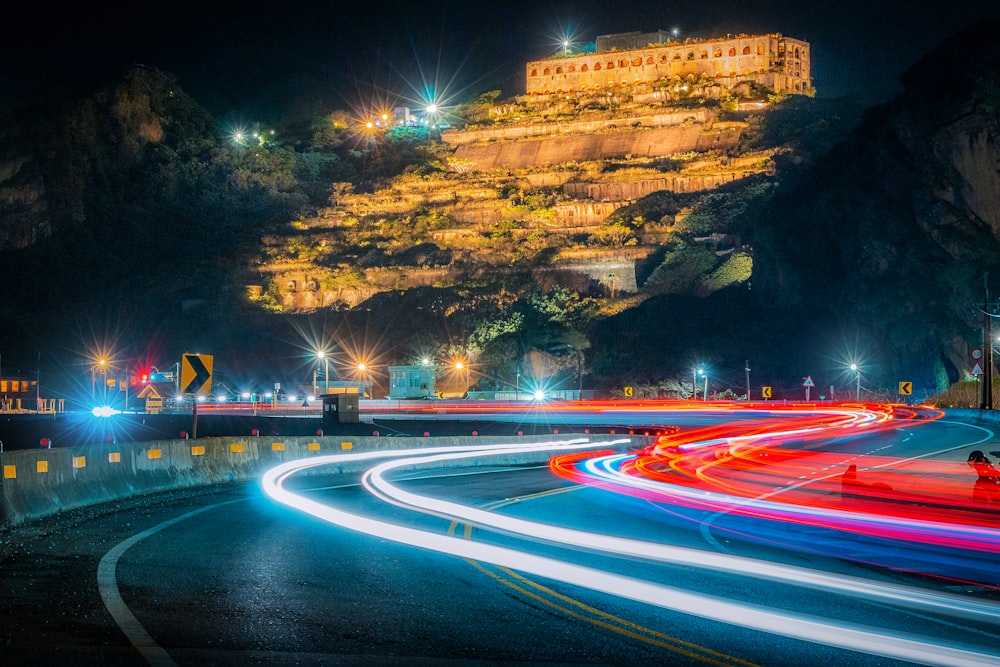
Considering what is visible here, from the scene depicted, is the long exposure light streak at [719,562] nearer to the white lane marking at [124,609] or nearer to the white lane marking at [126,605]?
the white lane marking at [126,605]

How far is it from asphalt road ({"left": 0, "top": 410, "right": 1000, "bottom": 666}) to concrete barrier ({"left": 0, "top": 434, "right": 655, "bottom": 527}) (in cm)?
73

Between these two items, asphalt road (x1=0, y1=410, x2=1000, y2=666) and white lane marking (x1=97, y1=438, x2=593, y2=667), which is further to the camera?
asphalt road (x1=0, y1=410, x2=1000, y2=666)

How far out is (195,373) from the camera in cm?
2469

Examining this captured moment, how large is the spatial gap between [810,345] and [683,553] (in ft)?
319

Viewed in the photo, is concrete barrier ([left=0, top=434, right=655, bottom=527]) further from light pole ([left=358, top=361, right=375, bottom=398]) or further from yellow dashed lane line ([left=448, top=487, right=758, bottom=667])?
light pole ([left=358, top=361, right=375, bottom=398])

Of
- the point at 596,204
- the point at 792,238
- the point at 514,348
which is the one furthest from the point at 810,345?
the point at 596,204

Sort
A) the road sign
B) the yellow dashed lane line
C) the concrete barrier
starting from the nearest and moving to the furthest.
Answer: the yellow dashed lane line
the concrete barrier
the road sign

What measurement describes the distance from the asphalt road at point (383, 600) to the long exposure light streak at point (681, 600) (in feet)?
0.23

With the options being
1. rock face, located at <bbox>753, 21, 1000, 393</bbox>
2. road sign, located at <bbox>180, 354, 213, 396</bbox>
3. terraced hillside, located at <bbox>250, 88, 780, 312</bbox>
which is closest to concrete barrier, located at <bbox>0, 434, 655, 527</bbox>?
road sign, located at <bbox>180, 354, 213, 396</bbox>

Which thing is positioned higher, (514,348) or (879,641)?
(514,348)

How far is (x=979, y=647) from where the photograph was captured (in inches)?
325

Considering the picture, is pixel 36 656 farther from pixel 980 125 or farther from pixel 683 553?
pixel 980 125

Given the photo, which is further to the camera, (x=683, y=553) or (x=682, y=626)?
(x=683, y=553)

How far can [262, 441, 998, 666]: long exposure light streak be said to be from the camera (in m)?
8.12
